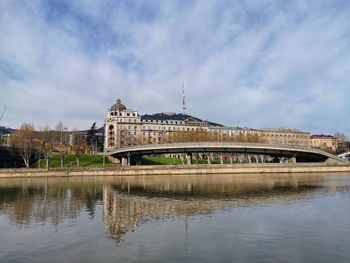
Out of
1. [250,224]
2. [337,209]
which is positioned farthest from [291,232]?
[337,209]

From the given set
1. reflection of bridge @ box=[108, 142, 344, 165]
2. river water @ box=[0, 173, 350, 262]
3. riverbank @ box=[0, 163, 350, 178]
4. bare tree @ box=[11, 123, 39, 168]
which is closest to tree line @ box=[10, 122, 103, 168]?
bare tree @ box=[11, 123, 39, 168]

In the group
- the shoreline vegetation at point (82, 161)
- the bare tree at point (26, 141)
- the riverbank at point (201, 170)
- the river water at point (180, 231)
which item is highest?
the bare tree at point (26, 141)

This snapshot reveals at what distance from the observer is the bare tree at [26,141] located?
115 m

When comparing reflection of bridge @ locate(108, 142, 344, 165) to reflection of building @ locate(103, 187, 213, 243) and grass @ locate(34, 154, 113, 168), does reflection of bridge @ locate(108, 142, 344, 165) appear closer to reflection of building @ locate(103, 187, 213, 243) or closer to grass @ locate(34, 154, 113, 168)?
grass @ locate(34, 154, 113, 168)

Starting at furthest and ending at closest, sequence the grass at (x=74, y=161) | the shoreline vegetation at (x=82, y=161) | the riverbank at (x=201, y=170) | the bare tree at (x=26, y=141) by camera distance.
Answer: the grass at (x=74, y=161), the shoreline vegetation at (x=82, y=161), the bare tree at (x=26, y=141), the riverbank at (x=201, y=170)

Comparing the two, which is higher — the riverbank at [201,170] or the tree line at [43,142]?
the tree line at [43,142]

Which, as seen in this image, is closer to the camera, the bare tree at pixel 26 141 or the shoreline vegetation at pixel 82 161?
the bare tree at pixel 26 141

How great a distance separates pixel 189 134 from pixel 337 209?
137 m

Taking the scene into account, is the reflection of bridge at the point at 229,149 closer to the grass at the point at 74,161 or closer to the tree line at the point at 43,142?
the grass at the point at 74,161

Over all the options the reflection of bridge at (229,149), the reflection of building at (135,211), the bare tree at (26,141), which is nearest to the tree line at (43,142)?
the bare tree at (26,141)

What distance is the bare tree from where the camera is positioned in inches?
4545

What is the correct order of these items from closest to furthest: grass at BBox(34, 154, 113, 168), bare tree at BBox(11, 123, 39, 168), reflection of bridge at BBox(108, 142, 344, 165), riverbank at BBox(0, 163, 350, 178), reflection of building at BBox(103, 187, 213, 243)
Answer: reflection of building at BBox(103, 187, 213, 243) < riverbank at BBox(0, 163, 350, 178) < reflection of bridge at BBox(108, 142, 344, 165) < bare tree at BBox(11, 123, 39, 168) < grass at BBox(34, 154, 113, 168)

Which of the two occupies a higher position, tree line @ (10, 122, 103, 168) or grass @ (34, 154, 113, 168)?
tree line @ (10, 122, 103, 168)

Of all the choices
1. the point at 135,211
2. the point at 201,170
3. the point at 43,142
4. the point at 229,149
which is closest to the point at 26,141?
the point at 43,142
